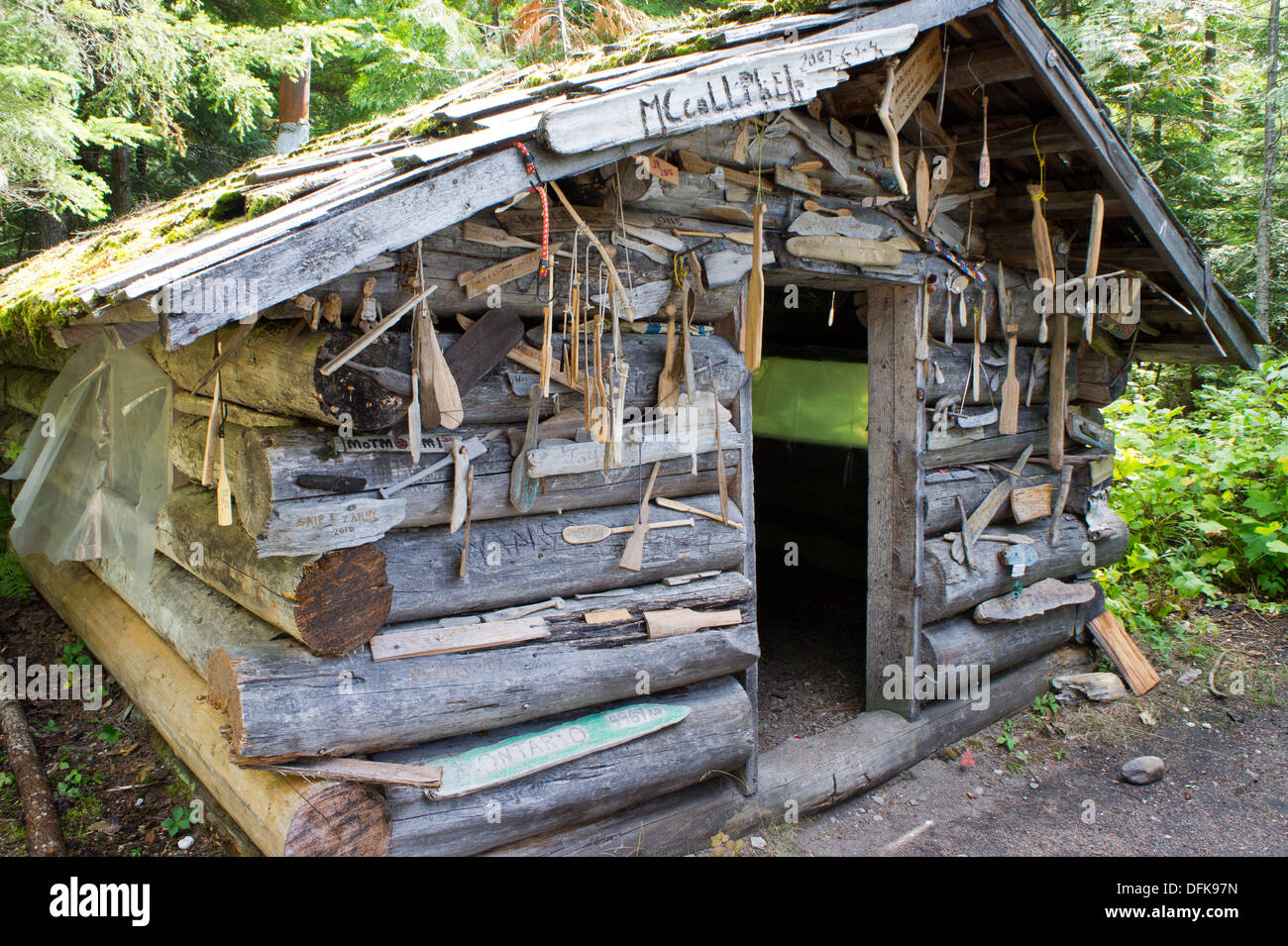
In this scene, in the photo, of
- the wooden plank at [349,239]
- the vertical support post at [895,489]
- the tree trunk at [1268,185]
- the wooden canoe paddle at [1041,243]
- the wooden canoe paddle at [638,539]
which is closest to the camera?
the wooden plank at [349,239]

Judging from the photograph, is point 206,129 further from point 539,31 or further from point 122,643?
point 122,643

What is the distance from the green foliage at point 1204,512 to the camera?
709 cm

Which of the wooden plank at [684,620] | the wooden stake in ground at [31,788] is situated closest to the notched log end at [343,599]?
the wooden plank at [684,620]

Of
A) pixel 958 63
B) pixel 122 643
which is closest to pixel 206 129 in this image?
pixel 122 643

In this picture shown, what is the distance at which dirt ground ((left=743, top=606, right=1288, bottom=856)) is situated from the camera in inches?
173

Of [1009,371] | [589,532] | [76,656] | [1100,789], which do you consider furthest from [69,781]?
[1009,371]

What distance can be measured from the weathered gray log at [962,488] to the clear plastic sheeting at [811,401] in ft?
6.25

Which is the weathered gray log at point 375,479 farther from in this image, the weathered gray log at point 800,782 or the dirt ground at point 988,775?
the dirt ground at point 988,775

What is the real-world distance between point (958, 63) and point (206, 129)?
9701mm

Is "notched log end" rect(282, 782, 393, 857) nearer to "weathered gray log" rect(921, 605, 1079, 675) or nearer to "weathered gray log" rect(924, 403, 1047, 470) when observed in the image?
"weathered gray log" rect(921, 605, 1079, 675)

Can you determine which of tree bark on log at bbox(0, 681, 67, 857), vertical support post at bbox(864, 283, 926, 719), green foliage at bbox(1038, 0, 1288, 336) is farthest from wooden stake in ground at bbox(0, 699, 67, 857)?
green foliage at bbox(1038, 0, 1288, 336)

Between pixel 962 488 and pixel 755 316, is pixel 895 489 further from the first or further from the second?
pixel 755 316

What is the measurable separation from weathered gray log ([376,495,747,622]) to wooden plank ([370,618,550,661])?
86 millimetres

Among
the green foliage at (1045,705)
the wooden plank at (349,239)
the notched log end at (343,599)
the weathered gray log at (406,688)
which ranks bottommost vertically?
the green foliage at (1045,705)
